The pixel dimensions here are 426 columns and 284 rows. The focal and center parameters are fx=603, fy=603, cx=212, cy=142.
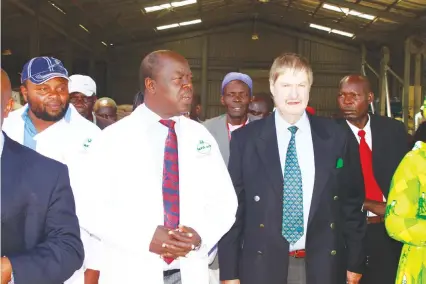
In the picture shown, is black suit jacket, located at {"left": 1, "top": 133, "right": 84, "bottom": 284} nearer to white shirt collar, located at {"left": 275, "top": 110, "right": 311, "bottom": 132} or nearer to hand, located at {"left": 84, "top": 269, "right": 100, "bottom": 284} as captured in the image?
white shirt collar, located at {"left": 275, "top": 110, "right": 311, "bottom": 132}

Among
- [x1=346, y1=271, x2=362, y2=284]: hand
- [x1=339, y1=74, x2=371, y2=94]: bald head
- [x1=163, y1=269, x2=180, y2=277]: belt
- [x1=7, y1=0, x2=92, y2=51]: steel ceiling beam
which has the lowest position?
[x1=346, y1=271, x2=362, y2=284]: hand

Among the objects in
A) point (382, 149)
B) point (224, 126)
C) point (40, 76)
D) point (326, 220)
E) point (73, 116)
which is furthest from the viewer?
point (224, 126)

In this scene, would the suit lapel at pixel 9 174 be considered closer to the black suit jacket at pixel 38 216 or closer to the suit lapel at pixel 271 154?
the black suit jacket at pixel 38 216

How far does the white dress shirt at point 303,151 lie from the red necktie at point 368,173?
1120 mm

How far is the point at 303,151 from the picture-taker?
2.81 meters

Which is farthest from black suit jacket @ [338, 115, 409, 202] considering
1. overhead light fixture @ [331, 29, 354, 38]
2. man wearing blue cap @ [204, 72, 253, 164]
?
overhead light fixture @ [331, 29, 354, 38]

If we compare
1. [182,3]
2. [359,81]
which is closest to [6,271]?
[359,81]

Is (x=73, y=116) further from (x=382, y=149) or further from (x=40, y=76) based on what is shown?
(x=382, y=149)

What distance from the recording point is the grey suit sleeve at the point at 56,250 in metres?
1.62

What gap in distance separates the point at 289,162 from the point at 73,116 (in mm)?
1336

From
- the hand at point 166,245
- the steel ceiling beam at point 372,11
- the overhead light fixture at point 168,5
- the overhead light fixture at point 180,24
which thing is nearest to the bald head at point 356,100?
the hand at point 166,245

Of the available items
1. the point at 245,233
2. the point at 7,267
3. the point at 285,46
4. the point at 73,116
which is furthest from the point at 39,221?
the point at 285,46

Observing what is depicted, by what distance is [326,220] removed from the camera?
273 cm

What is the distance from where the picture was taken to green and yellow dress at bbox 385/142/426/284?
91.7 inches
